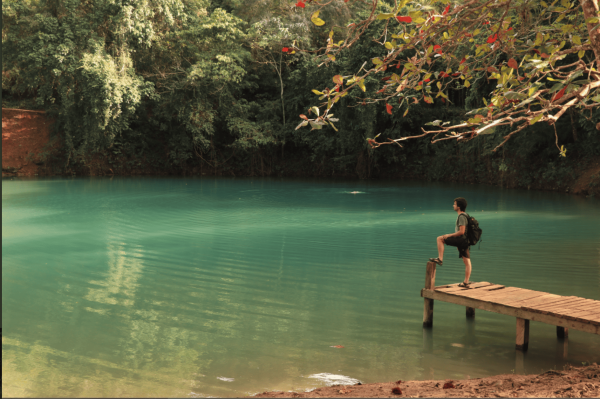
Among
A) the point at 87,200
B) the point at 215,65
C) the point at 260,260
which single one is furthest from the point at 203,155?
the point at 260,260

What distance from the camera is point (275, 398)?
3.96 m

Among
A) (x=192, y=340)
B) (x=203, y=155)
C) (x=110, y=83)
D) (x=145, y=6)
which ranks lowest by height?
(x=192, y=340)

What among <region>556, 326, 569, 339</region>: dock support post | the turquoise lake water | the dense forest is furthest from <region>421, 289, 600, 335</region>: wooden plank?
the dense forest

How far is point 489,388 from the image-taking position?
3963 mm

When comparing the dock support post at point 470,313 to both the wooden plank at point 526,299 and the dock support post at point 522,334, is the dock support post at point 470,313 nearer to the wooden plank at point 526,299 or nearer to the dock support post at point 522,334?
the wooden plank at point 526,299

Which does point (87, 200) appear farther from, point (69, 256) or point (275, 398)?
point (275, 398)

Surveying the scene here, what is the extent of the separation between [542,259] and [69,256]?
26.1ft

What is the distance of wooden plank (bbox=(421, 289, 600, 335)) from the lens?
4.66m

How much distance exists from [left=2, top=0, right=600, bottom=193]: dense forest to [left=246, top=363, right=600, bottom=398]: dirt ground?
19.6 metres

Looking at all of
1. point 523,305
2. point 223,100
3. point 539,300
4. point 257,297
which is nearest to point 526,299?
point 539,300

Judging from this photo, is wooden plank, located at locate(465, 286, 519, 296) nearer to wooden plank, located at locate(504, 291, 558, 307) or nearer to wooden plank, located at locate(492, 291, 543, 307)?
wooden plank, located at locate(492, 291, 543, 307)

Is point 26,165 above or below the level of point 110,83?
below

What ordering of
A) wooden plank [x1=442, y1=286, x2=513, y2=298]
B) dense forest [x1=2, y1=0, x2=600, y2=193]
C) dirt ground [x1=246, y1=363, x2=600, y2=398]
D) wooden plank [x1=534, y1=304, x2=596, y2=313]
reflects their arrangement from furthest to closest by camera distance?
dense forest [x1=2, y1=0, x2=600, y2=193] < wooden plank [x1=442, y1=286, x2=513, y2=298] < wooden plank [x1=534, y1=304, x2=596, y2=313] < dirt ground [x1=246, y1=363, x2=600, y2=398]

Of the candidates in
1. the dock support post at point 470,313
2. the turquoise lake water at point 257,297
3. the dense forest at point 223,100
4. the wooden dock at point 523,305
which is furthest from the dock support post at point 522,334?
the dense forest at point 223,100
